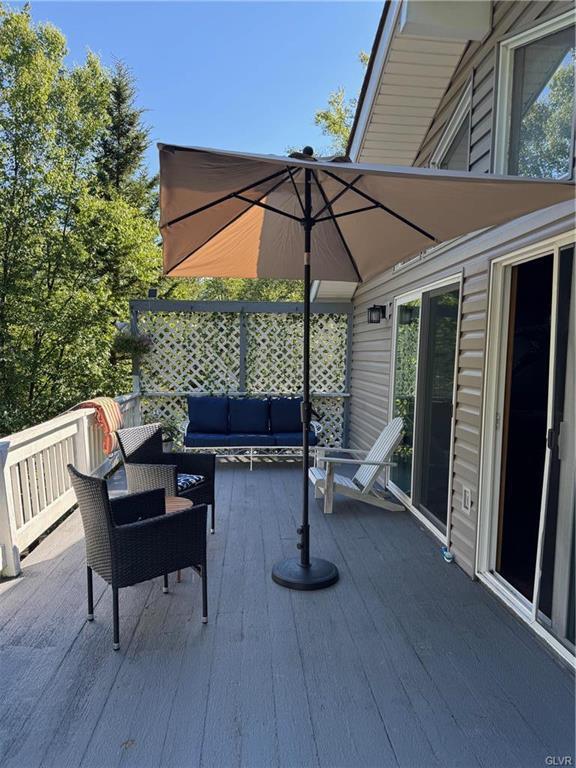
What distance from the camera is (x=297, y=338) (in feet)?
23.4

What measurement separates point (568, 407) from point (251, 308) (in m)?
5.12

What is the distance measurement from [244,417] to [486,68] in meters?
4.34

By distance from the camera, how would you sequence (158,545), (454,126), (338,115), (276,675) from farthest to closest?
(338,115) → (454,126) → (158,545) → (276,675)

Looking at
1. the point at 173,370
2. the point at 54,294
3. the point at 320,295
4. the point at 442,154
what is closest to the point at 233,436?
the point at 173,370

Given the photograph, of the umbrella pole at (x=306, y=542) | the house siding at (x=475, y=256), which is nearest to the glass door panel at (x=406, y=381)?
the house siding at (x=475, y=256)

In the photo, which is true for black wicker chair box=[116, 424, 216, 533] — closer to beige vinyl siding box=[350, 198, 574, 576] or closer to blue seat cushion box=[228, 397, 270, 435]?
beige vinyl siding box=[350, 198, 574, 576]

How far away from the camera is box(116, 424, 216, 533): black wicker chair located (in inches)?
134

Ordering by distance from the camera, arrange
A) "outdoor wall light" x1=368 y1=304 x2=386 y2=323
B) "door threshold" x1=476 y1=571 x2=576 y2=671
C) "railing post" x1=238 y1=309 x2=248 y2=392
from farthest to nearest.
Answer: "railing post" x1=238 y1=309 x2=248 y2=392 → "outdoor wall light" x1=368 y1=304 x2=386 y2=323 → "door threshold" x1=476 y1=571 x2=576 y2=671

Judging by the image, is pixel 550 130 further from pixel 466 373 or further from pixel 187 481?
pixel 187 481

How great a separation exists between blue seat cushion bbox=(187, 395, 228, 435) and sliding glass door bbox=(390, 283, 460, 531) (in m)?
2.26

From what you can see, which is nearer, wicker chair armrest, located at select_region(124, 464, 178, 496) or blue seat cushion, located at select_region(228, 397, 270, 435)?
wicker chair armrest, located at select_region(124, 464, 178, 496)

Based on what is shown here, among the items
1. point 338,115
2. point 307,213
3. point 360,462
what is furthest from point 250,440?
point 338,115

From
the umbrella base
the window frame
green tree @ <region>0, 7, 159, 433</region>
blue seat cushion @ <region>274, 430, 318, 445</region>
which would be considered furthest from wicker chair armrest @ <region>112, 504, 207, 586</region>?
green tree @ <region>0, 7, 159, 433</region>

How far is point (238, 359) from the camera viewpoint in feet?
23.0
